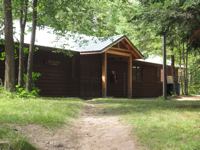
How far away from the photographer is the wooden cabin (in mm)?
13523

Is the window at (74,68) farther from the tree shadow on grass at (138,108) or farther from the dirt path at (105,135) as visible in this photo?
the dirt path at (105,135)

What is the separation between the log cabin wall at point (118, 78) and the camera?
18.0 m

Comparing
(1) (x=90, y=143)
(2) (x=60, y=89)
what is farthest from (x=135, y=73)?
(1) (x=90, y=143)

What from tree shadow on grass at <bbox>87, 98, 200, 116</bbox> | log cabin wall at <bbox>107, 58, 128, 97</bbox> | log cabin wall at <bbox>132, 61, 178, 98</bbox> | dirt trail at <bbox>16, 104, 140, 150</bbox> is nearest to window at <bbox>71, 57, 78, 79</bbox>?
log cabin wall at <bbox>107, 58, 128, 97</bbox>

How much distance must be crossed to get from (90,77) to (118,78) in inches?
143

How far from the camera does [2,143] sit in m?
3.59

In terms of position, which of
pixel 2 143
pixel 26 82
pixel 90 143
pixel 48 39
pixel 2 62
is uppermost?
pixel 48 39

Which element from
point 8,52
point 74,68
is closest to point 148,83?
point 74,68

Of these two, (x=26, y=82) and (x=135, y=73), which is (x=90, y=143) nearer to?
(x=26, y=82)

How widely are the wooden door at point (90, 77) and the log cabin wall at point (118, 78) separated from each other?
1.66 metres

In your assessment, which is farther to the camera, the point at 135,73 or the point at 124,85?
the point at 135,73

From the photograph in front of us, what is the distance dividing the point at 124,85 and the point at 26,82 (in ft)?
31.1

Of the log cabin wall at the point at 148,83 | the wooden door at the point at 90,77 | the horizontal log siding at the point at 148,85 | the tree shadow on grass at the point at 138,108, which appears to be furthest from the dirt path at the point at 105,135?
the horizontal log siding at the point at 148,85

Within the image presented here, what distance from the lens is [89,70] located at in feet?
52.3
